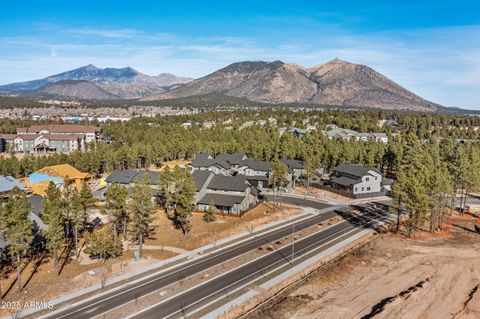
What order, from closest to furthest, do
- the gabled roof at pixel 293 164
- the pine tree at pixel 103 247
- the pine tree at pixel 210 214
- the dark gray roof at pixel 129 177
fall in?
the pine tree at pixel 103 247
the pine tree at pixel 210 214
the dark gray roof at pixel 129 177
the gabled roof at pixel 293 164

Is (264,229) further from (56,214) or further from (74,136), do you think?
(74,136)

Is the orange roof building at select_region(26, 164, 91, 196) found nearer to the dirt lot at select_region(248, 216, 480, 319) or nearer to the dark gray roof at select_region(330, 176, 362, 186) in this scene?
the dark gray roof at select_region(330, 176, 362, 186)

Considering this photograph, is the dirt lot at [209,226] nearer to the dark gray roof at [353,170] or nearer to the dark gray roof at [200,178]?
the dark gray roof at [200,178]

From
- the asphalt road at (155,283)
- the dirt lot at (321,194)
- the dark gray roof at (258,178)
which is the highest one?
the dark gray roof at (258,178)

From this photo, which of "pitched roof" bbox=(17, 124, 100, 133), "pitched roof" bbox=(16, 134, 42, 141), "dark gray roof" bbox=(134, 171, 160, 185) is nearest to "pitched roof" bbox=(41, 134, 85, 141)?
"pitched roof" bbox=(16, 134, 42, 141)

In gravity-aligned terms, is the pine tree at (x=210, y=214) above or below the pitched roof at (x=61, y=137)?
below

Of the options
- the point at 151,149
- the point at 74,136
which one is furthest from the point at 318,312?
the point at 74,136

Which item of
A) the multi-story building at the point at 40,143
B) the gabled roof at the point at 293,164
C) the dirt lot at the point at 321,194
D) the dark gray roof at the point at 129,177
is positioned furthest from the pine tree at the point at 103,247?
the multi-story building at the point at 40,143

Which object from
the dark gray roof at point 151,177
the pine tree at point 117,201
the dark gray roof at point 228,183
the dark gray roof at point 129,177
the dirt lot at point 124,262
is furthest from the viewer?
the dark gray roof at point 129,177
